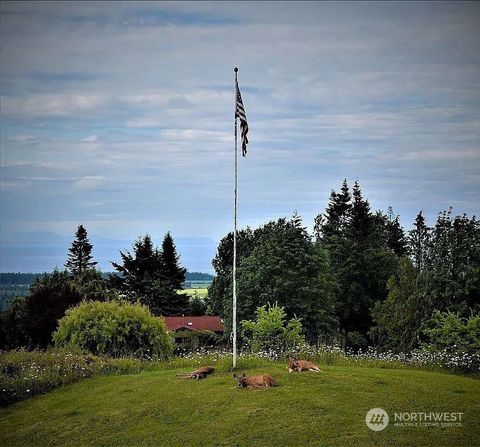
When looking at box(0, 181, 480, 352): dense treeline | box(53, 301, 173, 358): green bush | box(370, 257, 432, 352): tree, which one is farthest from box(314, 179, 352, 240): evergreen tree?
box(53, 301, 173, 358): green bush

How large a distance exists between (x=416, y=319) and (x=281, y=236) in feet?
40.7

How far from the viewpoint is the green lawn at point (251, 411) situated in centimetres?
1424

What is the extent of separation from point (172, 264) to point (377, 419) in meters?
77.0

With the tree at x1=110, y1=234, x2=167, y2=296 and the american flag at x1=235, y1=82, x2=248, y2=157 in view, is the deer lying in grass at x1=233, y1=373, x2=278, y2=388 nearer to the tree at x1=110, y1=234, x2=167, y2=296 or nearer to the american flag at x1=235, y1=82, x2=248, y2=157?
the american flag at x1=235, y1=82, x2=248, y2=157

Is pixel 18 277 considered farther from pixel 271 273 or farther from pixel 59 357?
pixel 59 357

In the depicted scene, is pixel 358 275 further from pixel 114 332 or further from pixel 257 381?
pixel 257 381

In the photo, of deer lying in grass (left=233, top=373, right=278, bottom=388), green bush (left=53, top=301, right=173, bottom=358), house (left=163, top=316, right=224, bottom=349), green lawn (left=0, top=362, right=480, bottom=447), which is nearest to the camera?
green lawn (left=0, top=362, right=480, bottom=447)

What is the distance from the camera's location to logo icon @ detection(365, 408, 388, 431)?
46.8 feet

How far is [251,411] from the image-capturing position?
16.1 m

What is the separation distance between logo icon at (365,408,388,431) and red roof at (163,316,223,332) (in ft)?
178

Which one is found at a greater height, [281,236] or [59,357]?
[281,236]

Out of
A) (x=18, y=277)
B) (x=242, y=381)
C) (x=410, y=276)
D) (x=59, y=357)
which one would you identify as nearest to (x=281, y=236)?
(x=410, y=276)

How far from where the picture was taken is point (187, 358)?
2500cm

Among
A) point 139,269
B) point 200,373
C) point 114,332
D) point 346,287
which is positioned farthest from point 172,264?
point 200,373
